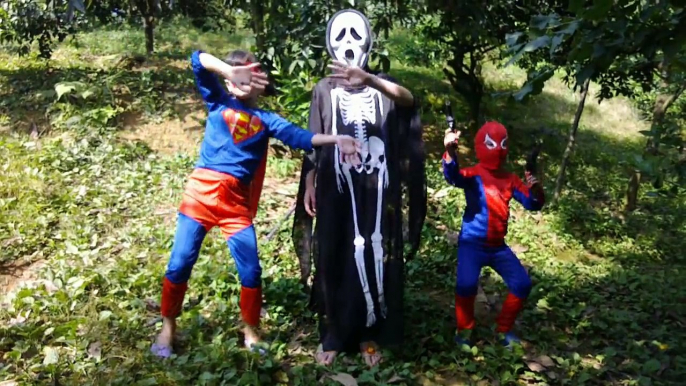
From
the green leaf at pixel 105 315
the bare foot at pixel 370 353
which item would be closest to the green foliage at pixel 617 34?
the bare foot at pixel 370 353

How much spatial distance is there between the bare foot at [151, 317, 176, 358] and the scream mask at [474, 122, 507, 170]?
191 centimetres

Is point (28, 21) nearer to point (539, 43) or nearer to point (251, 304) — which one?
point (251, 304)

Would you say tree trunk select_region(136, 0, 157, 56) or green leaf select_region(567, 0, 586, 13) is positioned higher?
green leaf select_region(567, 0, 586, 13)

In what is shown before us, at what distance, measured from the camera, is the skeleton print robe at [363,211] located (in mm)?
3252

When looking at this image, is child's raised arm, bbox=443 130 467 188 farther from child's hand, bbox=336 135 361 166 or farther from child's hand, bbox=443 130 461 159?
child's hand, bbox=336 135 361 166

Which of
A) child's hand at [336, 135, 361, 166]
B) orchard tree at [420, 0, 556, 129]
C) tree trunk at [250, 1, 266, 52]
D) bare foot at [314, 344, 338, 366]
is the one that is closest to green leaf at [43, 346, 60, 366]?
bare foot at [314, 344, 338, 366]

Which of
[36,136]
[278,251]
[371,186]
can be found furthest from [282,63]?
[371,186]

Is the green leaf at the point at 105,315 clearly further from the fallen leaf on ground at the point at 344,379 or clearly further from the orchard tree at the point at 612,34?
the orchard tree at the point at 612,34

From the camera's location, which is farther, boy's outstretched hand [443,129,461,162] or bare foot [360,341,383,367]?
bare foot [360,341,383,367]

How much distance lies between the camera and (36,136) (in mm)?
6098

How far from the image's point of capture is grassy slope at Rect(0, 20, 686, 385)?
3.33 meters

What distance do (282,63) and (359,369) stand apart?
3.50 meters

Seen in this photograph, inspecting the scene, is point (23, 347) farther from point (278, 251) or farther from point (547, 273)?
point (547, 273)

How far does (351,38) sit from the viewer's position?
10.6ft
